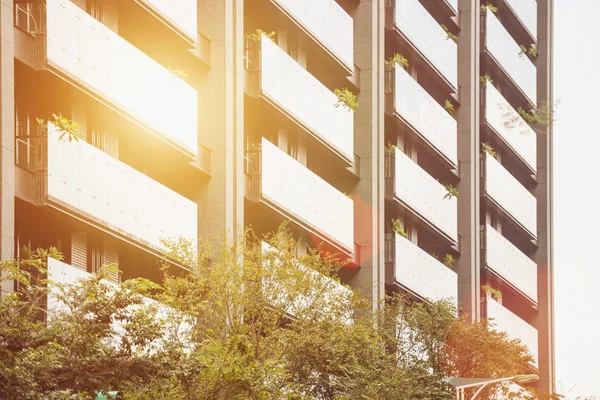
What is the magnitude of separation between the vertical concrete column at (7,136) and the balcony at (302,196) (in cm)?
1571

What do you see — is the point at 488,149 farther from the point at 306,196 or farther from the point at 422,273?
the point at 306,196

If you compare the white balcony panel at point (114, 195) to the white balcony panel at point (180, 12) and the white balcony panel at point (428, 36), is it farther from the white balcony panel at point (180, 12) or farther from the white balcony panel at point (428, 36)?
the white balcony panel at point (428, 36)

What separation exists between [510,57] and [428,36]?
653 inches

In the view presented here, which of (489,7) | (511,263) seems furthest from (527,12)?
(511,263)

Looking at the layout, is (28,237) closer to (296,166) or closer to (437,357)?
(296,166)

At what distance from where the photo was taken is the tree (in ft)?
87.5

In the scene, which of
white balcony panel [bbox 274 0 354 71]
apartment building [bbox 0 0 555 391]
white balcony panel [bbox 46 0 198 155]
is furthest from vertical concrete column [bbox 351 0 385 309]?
white balcony panel [bbox 46 0 198 155]

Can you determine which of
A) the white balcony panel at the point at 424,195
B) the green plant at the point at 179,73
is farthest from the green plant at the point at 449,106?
the green plant at the point at 179,73

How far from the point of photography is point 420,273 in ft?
207

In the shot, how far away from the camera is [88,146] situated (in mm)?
35625

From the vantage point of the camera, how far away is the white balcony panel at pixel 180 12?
41094 millimetres

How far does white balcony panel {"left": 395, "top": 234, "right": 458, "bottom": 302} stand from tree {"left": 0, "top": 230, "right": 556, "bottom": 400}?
25.8 feet

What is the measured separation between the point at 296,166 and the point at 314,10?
689 centimetres

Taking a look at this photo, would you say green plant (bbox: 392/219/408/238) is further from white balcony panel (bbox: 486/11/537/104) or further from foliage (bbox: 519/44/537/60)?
foliage (bbox: 519/44/537/60)
